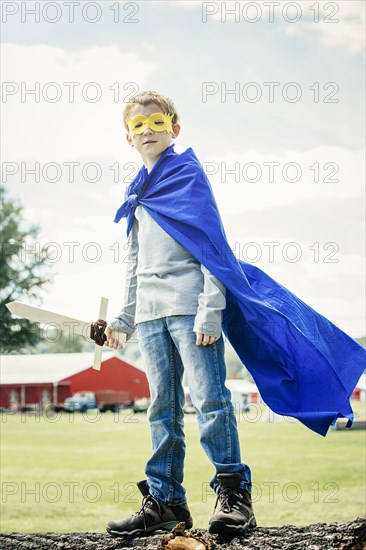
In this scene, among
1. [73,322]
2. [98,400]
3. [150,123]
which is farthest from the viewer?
[98,400]

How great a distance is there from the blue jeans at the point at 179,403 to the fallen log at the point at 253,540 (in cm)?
20

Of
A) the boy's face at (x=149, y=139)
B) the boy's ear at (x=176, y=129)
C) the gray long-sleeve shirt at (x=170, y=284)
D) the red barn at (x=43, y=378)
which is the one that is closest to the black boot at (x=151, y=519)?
the gray long-sleeve shirt at (x=170, y=284)

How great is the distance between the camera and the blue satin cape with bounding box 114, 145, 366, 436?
9.25 ft

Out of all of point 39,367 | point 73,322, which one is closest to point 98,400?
point 39,367

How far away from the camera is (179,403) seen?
9.57 feet

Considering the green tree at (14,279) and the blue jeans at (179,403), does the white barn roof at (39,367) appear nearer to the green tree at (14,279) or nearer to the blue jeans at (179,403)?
the green tree at (14,279)

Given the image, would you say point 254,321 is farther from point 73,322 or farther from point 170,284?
point 73,322

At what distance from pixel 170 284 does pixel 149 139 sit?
0.66 m

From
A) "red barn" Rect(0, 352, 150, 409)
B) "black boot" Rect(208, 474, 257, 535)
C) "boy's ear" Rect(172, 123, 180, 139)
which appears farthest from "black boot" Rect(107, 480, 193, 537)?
"red barn" Rect(0, 352, 150, 409)

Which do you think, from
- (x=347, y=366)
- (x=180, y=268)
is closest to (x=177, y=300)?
(x=180, y=268)

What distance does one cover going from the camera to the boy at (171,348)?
2.73 metres

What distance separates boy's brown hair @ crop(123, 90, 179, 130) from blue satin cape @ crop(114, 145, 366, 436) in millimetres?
200

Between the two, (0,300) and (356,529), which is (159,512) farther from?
(0,300)

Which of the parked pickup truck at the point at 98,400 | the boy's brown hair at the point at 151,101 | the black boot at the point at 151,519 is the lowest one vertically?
the parked pickup truck at the point at 98,400
